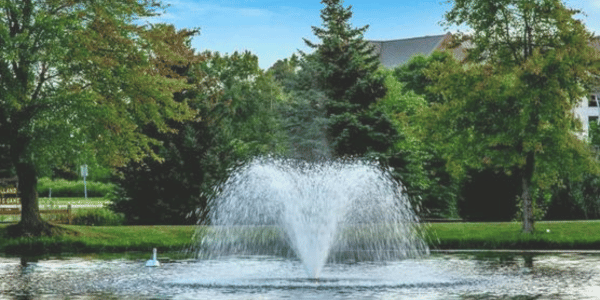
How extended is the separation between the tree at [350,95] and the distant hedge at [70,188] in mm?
34231

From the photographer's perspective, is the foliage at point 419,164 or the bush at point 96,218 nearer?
the bush at point 96,218

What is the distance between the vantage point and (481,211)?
47.5m

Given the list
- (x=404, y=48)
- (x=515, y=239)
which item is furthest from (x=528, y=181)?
(x=404, y=48)

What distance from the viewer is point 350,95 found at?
41344 mm

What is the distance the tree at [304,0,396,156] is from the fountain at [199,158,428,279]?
1688 millimetres

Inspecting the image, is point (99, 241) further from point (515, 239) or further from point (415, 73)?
point (415, 73)

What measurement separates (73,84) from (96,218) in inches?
416

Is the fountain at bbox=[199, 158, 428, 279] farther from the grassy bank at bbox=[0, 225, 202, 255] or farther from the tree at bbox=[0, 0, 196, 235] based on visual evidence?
the tree at bbox=[0, 0, 196, 235]

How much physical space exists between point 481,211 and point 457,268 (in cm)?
2570

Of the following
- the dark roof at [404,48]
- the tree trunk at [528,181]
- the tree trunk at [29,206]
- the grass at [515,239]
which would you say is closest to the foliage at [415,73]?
the dark roof at [404,48]

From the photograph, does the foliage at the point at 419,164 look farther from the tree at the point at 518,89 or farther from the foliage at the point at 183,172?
the foliage at the point at 183,172

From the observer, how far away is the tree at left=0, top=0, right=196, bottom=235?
28703mm

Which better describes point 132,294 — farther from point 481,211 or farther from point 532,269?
point 481,211

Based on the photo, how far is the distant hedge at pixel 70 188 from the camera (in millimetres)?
72375
